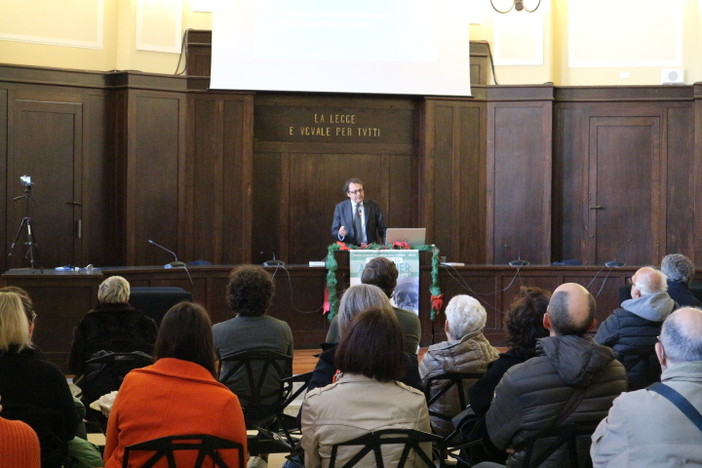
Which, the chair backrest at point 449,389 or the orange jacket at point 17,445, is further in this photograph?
the chair backrest at point 449,389

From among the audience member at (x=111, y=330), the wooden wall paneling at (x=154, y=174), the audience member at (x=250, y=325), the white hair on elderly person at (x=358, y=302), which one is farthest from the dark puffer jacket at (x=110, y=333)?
the wooden wall paneling at (x=154, y=174)

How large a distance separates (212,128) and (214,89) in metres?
0.47

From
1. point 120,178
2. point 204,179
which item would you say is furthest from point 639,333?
point 120,178

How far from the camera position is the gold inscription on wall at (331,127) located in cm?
1166

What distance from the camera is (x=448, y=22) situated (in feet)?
37.3

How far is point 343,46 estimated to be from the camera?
1118cm

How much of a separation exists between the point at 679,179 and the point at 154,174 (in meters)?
6.43

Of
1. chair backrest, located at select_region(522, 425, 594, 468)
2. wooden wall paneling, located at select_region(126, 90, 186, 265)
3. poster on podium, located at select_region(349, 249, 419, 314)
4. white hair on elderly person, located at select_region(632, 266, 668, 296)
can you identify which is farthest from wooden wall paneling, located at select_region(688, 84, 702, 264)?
chair backrest, located at select_region(522, 425, 594, 468)

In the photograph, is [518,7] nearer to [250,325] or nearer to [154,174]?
[154,174]

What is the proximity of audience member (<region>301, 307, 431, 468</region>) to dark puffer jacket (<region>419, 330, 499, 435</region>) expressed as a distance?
126cm

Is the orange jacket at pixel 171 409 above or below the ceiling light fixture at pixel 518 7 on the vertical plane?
below

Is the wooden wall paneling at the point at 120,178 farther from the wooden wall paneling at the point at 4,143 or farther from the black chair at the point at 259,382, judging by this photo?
the black chair at the point at 259,382

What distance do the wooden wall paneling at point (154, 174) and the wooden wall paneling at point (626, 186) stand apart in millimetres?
5104

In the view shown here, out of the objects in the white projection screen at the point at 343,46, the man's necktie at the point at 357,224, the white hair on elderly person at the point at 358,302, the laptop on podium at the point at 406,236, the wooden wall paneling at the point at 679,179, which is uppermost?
the white projection screen at the point at 343,46
